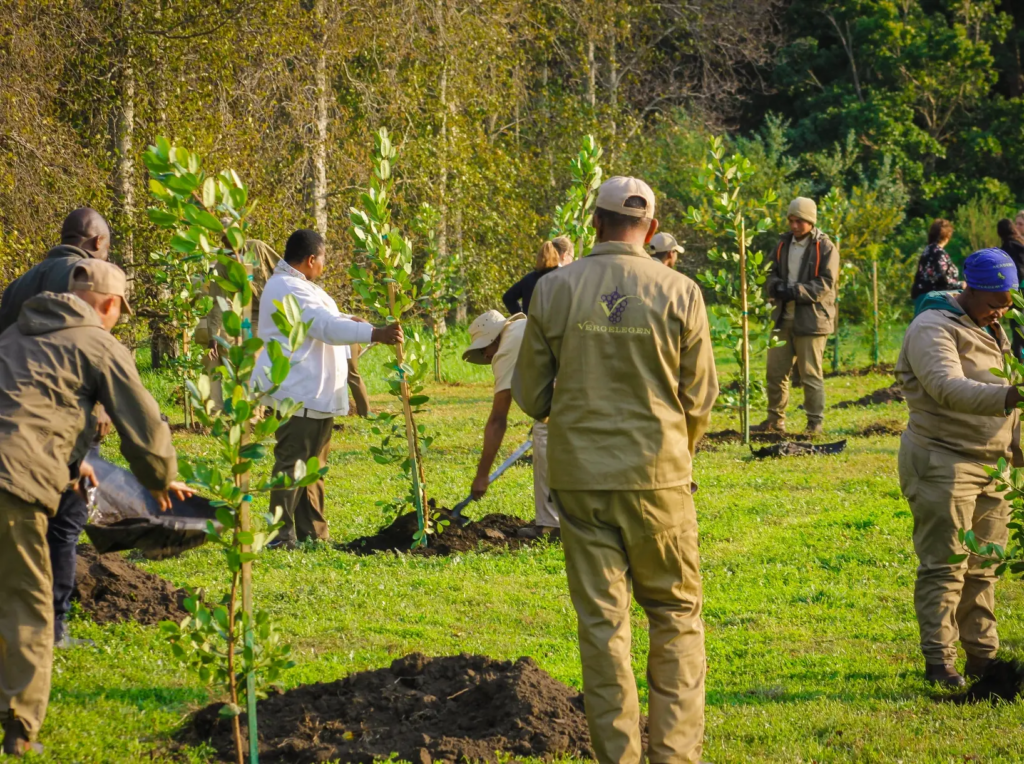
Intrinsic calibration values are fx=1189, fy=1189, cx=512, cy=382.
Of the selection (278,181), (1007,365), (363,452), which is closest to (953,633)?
(1007,365)

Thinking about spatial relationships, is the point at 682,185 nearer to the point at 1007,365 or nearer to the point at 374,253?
the point at 374,253

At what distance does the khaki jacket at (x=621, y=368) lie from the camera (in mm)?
4562

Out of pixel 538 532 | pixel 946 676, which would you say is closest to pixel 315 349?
pixel 538 532

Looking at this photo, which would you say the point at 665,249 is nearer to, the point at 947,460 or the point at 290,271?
the point at 290,271

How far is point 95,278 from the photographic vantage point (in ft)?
16.2

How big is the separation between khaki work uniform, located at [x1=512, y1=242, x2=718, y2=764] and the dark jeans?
2.71 meters

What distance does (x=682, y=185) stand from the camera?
29.5m

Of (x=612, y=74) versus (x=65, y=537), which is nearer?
(x=65, y=537)

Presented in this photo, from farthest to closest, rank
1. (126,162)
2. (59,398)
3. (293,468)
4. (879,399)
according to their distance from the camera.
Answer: (879,399), (126,162), (293,468), (59,398)

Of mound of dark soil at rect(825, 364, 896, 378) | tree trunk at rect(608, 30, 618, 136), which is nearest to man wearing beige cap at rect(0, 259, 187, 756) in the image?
mound of dark soil at rect(825, 364, 896, 378)

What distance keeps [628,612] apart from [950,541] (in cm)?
200

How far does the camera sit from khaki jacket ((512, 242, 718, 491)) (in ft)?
15.0

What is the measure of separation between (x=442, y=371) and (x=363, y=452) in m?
7.66

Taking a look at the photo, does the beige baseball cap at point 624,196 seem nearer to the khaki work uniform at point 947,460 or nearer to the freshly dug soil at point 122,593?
the khaki work uniform at point 947,460
